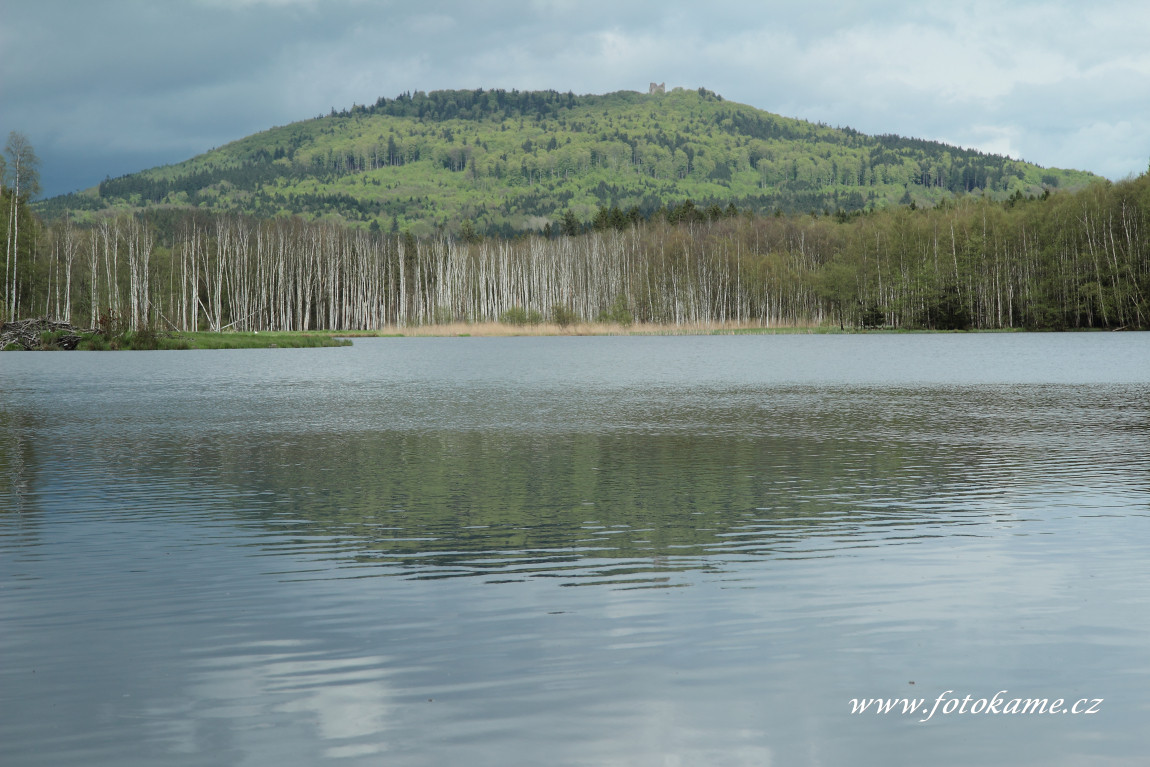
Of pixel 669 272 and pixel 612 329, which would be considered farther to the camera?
pixel 669 272

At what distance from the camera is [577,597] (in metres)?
8.76

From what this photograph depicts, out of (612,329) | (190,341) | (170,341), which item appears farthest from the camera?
(612,329)

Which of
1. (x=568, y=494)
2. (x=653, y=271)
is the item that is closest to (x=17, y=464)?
(x=568, y=494)

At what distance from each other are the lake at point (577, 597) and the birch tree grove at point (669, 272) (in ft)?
214

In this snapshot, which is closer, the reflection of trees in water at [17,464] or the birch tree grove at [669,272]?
the reflection of trees in water at [17,464]

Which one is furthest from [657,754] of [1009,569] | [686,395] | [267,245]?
[267,245]

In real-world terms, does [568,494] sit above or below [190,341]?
below

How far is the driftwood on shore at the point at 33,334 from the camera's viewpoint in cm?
6950

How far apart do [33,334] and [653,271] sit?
7558 cm

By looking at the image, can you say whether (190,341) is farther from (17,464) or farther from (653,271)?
(17,464)

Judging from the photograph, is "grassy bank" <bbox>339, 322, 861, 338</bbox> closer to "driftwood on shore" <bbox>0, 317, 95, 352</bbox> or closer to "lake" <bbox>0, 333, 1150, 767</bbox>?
"driftwood on shore" <bbox>0, 317, 95, 352</bbox>

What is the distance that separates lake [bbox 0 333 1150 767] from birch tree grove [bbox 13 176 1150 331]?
6510cm

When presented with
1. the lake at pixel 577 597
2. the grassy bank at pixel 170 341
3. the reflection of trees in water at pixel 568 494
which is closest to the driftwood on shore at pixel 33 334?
the grassy bank at pixel 170 341

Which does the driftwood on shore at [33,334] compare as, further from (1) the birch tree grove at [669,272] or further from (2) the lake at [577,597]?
(2) the lake at [577,597]
